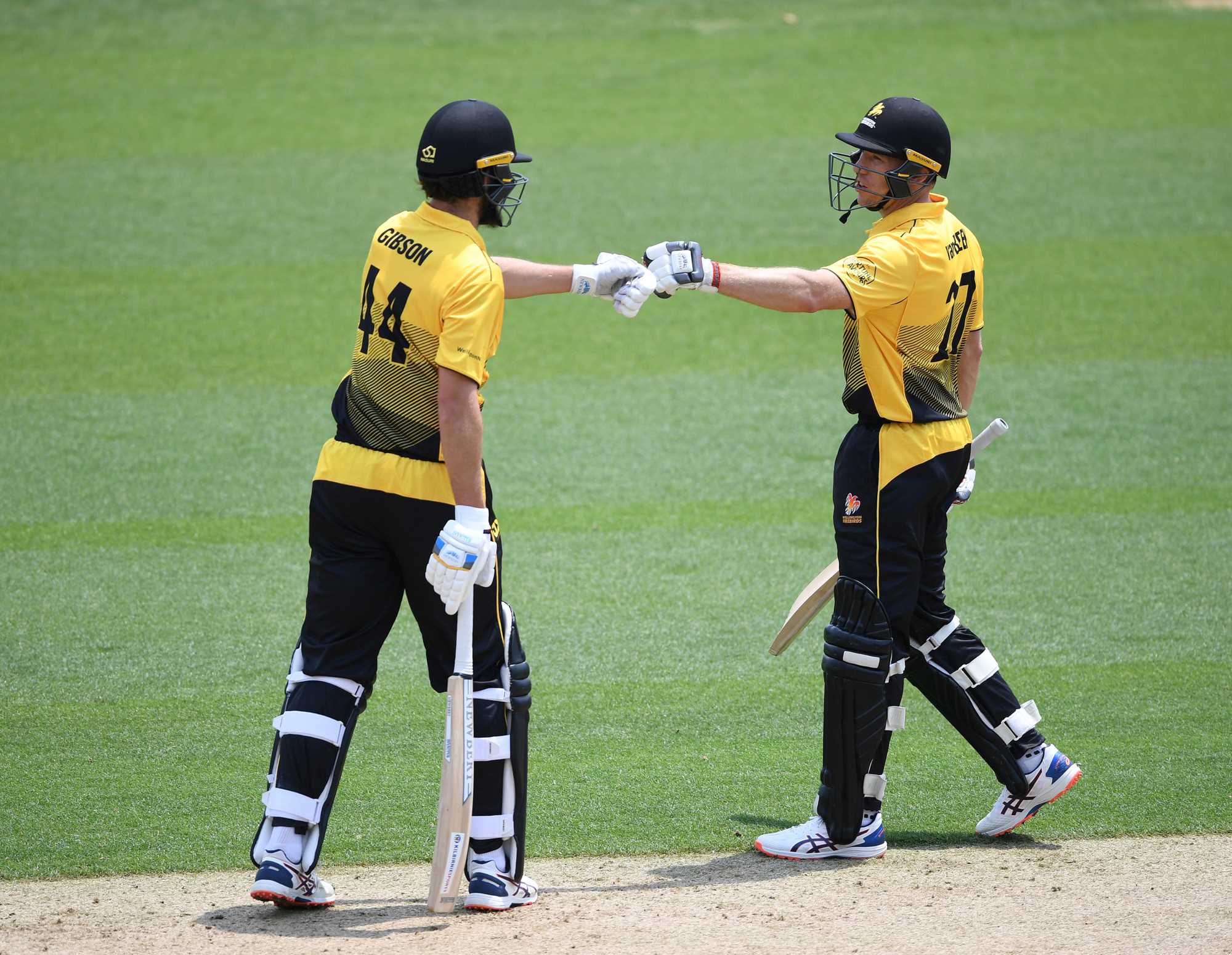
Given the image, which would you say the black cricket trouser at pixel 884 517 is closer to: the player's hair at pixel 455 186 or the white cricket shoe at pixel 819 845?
the white cricket shoe at pixel 819 845

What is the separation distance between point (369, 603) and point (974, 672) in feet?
6.56

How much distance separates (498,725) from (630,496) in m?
4.00

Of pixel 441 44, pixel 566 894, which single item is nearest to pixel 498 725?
pixel 566 894

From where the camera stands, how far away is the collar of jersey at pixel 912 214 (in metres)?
4.41

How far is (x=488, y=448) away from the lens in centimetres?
857

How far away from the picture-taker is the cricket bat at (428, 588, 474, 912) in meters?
3.84

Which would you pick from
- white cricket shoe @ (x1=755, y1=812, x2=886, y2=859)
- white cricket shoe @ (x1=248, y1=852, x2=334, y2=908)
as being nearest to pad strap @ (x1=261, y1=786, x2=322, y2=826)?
white cricket shoe @ (x1=248, y1=852, x2=334, y2=908)

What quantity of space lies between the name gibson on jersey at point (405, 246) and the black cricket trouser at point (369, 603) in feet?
2.14

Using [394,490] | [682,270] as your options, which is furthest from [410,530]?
[682,270]

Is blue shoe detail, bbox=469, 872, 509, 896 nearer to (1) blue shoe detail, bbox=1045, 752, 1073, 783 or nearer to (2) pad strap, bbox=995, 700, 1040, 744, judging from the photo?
(2) pad strap, bbox=995, 700, 1040, 744

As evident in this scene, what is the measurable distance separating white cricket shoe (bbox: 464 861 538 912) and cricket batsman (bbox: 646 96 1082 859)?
832mm

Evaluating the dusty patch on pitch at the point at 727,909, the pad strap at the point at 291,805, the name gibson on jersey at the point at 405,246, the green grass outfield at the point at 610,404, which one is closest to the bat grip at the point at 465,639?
the pad strap at the point at 291,805

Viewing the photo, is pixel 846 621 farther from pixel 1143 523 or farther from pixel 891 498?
pixel 1143 523

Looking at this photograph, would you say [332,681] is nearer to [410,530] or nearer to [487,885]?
[410,530]
